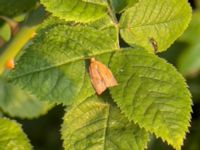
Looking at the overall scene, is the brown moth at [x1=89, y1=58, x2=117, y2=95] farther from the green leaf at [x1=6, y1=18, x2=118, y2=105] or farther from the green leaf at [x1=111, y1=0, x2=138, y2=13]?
the green leaf at [x1=111, y1=0, x2=138, y2=13]

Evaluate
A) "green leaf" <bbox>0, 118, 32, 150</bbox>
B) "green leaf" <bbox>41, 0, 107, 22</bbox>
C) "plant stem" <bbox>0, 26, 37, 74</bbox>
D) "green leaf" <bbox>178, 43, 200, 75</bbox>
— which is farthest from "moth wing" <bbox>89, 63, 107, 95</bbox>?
"green leaf" <bbox>178, 43, 200, 75</bbox>

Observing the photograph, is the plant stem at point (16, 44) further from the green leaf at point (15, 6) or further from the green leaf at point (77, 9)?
the green leaf at point (77, 9)

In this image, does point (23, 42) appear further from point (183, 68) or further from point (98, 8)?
point (183, 68)

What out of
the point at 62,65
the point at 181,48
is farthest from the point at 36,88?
the point at 181,48

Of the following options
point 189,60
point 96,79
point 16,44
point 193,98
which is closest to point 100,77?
point 96,79

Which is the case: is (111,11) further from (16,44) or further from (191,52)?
(191,52)

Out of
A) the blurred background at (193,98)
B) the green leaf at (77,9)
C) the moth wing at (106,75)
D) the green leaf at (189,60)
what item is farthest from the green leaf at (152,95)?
the green leaf at (189,60)
